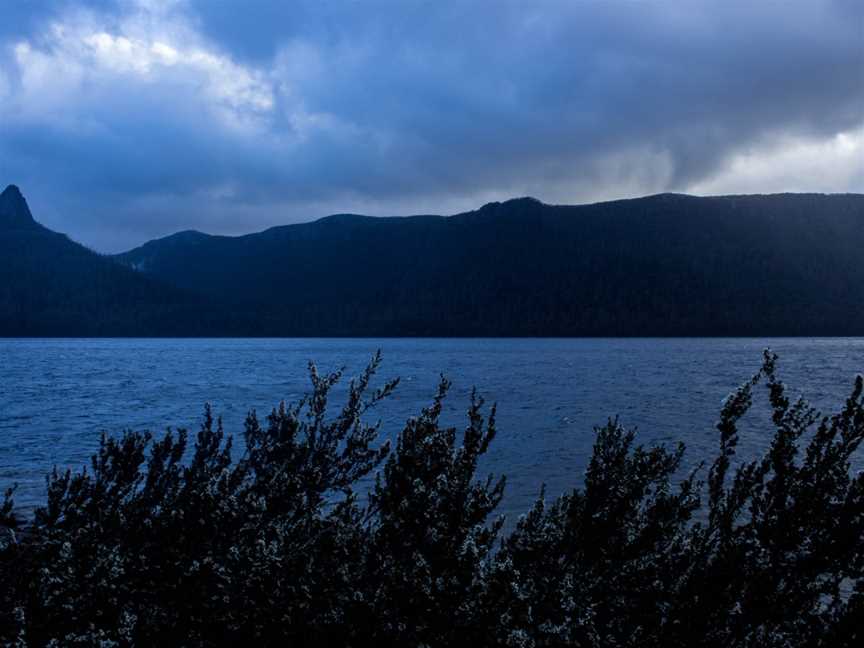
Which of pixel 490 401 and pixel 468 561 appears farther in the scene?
pixel 490 401

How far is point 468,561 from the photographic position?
3557 millimetres

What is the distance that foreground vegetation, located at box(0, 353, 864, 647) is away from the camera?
3629 mm

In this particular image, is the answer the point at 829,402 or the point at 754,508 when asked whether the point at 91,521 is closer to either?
the point at 754,508

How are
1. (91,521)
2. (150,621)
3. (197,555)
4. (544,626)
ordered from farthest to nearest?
(91,521)
(197,555)
(150,621)
(544,626)

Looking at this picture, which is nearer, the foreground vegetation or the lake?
the foreground vegetation

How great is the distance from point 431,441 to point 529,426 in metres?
30.8

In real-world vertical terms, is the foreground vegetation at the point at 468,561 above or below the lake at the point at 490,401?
above

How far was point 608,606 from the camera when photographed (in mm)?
4430

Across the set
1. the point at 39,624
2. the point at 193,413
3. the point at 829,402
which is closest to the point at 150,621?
the point at 39,624

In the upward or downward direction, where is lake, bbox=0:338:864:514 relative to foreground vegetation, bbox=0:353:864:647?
downward

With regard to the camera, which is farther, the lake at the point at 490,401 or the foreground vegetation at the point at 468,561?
the lake at the point at 490,401

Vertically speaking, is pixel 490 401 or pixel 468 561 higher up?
pixel 468 561

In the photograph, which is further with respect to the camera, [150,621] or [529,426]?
[529,426]

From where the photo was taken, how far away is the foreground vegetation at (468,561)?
11.9 feet
